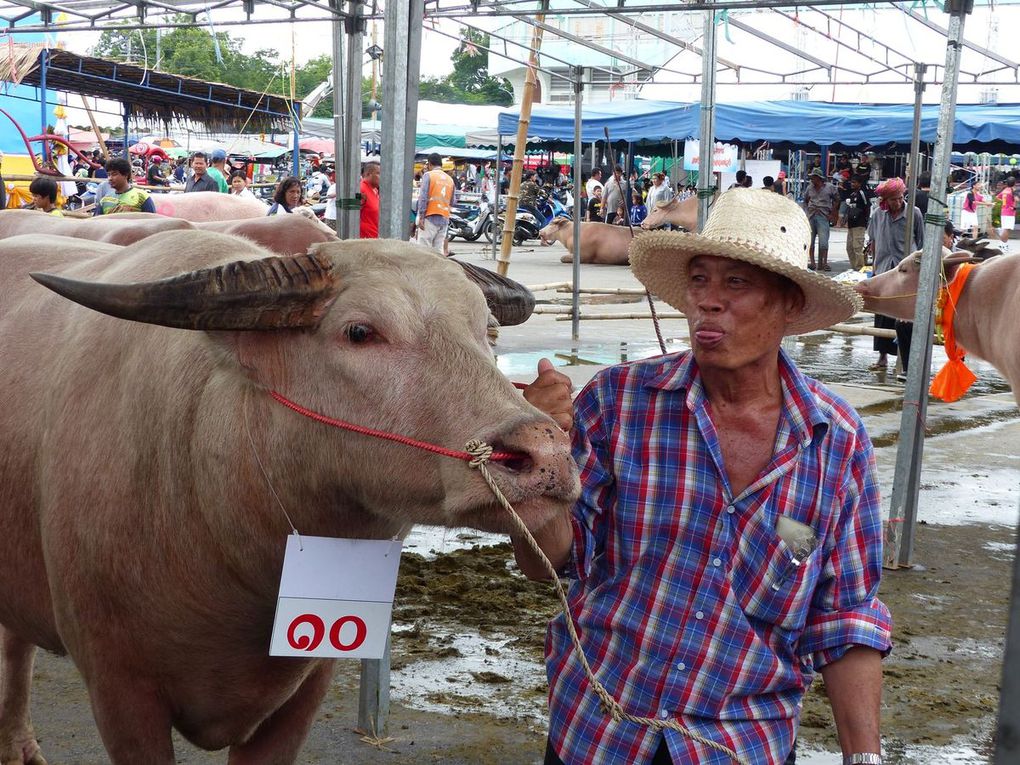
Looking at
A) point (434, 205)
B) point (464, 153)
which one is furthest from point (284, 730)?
point (464, 153)

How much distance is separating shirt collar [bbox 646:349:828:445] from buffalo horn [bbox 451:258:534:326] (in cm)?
55

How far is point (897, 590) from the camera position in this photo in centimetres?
549

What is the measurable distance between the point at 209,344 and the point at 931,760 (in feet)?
9.28

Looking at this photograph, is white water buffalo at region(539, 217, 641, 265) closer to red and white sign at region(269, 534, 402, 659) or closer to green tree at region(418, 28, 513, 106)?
red and white sign at region(269, 534, 402, 659)

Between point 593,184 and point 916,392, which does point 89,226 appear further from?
point 593,184

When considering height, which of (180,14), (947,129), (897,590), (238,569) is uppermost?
(180,14)

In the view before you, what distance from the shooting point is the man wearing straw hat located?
218cm

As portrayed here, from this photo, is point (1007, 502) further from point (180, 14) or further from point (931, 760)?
point (180, 14)

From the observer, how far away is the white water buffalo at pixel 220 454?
2.22 meters

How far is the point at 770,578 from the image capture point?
2.19 metres

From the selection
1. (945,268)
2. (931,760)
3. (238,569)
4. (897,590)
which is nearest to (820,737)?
(931,760)

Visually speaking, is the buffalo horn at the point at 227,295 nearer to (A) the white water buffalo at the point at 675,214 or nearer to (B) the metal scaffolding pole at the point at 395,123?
(B) the metal scaffolding pole at the point at 395,123

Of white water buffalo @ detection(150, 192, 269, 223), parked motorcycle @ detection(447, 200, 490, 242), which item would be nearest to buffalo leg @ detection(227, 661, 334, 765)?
white water buffalo @ detection(150, 192, 269, 223)

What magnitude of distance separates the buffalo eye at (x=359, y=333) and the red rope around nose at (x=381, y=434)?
17 cm
